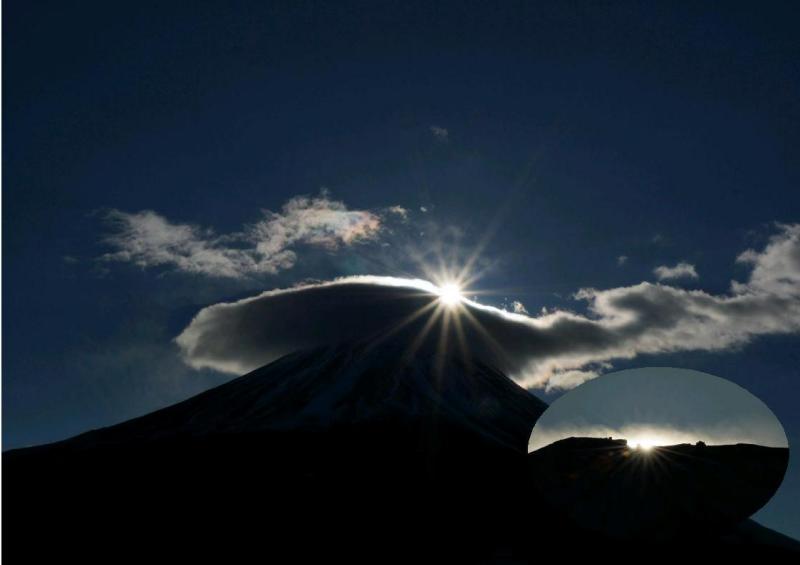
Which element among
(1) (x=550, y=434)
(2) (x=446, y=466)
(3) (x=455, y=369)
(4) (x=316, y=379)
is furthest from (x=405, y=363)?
(1) (x=550, y=434)

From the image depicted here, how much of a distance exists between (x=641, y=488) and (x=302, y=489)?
177ft

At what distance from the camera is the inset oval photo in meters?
42.9

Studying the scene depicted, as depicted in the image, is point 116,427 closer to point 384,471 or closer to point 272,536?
point 384,471

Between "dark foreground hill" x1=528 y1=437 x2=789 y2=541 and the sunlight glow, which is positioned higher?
the sunlight glow

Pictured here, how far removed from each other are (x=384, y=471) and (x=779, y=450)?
238 ft

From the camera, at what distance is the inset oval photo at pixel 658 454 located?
42.9 metres

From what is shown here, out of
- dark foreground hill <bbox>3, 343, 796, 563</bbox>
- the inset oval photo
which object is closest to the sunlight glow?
the inset oval photo

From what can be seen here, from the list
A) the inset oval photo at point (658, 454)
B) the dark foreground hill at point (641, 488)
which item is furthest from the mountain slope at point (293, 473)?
the inset oval photo at point (658, 454)

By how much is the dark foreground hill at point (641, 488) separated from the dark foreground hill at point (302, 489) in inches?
228

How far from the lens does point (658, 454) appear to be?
59188 millimetres

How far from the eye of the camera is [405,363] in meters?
188

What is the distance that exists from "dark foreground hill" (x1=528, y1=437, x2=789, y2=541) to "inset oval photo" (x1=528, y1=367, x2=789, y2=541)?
9cm

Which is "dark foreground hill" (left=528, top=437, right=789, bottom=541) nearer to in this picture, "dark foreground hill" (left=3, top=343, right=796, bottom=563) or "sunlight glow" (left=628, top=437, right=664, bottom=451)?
"sunlight glow" (left=628, top=437, right=664, bottom=451)

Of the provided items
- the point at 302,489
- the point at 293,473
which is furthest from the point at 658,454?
the point at 293,473
